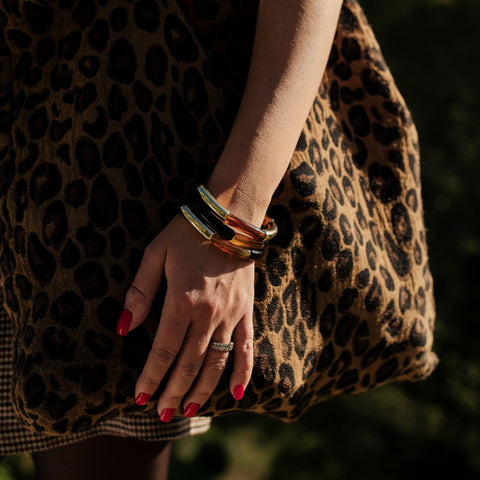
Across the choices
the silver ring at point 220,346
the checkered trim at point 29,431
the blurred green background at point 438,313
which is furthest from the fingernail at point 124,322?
the blurred green background at point 438,313

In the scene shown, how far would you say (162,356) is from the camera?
86 centimetres

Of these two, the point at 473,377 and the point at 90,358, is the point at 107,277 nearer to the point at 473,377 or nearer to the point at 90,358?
the point at 90,358

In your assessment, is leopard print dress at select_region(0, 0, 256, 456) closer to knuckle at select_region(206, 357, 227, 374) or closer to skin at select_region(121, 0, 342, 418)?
skin at select_region(121, 0, 342, 418)

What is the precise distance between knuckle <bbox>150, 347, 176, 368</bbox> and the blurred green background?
3748 mm

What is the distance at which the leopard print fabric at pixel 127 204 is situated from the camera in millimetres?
866

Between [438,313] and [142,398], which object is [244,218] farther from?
[438,313]

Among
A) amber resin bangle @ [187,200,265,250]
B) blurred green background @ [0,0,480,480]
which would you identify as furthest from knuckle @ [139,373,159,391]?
blurred green background @ [0,0,480,480]

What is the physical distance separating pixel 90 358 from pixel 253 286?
9.6 inches

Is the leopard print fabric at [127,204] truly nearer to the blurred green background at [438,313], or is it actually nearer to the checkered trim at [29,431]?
the checkered trim at [29,431]

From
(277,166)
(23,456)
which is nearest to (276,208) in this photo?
(277,166)

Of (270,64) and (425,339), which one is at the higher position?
(270,64)

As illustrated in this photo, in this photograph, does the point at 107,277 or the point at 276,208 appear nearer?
the point at 107,277

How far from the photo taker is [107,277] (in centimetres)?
87

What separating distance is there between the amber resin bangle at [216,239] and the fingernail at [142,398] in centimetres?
23
